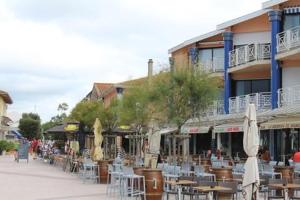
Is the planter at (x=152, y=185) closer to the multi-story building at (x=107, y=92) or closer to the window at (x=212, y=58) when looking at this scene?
the window at (x=212, y=58)

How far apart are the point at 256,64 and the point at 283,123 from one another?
33.0ft

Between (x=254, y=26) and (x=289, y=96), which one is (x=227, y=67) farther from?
(x=289, y=96)

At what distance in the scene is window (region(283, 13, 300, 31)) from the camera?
3222cm

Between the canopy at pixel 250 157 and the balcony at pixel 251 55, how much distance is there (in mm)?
19350

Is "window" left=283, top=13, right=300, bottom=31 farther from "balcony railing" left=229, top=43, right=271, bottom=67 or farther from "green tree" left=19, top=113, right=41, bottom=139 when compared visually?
"green tree" left=19, top=113, right=41, bottom=139

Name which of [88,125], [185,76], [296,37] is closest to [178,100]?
[185,76]

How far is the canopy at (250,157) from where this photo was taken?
1412cm

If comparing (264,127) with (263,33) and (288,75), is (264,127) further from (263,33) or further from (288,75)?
(263,33)

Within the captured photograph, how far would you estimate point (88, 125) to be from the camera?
135 feet

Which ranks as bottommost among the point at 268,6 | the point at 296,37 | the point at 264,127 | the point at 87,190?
the point at 87,190

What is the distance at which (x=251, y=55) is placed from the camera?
34.8 metres

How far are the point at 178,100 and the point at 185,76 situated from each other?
52.7 inches

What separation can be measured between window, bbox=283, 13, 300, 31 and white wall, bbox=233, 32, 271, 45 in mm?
2707

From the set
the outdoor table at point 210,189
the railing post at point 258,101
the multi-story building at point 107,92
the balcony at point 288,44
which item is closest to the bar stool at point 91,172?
the outdoor table at point 210,189
